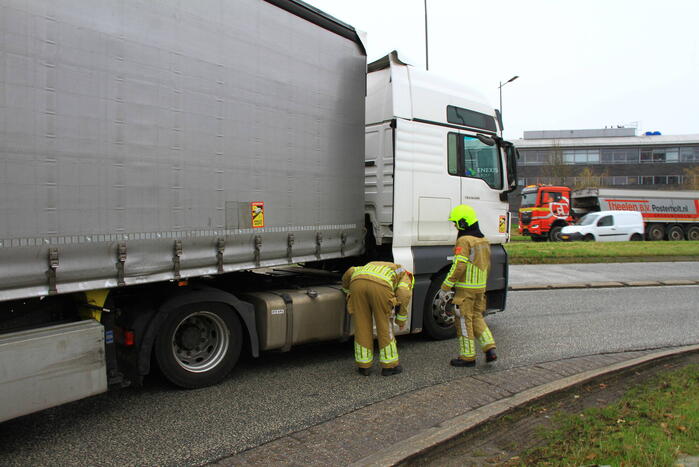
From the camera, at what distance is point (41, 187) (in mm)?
3783

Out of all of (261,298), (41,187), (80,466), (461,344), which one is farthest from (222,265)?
(461,344)

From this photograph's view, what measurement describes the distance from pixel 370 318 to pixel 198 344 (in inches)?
66.0

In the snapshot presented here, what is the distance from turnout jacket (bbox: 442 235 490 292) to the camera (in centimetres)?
589

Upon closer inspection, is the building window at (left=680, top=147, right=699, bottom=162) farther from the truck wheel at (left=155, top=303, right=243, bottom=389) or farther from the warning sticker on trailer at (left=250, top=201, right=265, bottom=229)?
the truck wheel at (left=155, top=303, right=243, bottom=389)

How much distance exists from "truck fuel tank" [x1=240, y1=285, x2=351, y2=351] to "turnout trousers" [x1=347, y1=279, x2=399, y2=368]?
450 millimetres

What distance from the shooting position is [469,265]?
5945 millimetres

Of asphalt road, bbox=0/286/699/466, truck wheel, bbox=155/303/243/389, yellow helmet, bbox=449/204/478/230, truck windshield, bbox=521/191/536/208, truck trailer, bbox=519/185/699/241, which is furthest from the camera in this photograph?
truck windshield, bbox=521/191/536/208

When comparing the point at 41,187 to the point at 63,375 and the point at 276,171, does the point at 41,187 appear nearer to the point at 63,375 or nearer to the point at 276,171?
the point at 63,375

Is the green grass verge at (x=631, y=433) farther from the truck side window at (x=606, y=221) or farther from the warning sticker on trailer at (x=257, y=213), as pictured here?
the truck side window at (x=606, y=221)

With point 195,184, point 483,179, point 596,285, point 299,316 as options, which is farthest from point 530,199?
point 195,184

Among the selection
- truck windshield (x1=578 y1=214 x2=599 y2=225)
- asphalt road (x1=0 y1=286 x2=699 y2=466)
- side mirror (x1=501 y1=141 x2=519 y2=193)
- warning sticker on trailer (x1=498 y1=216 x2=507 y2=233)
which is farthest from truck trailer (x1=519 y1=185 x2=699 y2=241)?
warning sticker on trailer (x1=498 y1=216 x2=507 y2=233)

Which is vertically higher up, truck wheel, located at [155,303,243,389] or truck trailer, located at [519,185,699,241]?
truck trailer, located at [519,185,699,241]

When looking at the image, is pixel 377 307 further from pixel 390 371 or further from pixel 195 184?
pixel 195 184

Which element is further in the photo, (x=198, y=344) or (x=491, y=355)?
(x=491, y=355)
